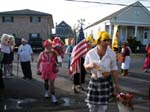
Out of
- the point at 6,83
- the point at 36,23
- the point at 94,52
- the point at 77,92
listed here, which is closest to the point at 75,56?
the point at 77,92

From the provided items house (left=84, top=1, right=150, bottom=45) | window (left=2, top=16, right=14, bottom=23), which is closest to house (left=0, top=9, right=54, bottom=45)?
window (left=2, top=16, right=14, bottom=23)

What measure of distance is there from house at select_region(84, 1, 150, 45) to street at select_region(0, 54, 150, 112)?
39.5 m

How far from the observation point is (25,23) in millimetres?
57000

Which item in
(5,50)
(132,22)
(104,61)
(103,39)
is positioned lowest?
(132,22)

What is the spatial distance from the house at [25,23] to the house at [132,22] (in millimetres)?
9126

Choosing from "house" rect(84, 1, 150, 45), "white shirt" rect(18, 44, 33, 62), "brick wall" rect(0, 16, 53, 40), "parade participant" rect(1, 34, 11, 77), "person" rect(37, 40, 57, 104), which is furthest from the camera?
"house" rect(84, 1, 150, 45)

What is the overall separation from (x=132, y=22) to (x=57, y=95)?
4587 cm

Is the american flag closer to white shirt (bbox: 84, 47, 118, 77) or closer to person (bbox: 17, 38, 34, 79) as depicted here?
person (bbox: 17, 38, 34, 79)

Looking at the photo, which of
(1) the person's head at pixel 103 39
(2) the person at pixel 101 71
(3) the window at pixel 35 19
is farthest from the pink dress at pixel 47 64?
(3) the window at pixel 35 19

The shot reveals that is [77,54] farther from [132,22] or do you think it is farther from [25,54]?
[132,22]

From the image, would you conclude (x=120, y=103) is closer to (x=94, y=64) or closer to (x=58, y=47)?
(x=94, y=64)

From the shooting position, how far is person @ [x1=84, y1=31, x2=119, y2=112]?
7.48 metres

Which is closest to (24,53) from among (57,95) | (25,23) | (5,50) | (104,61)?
(5,50)

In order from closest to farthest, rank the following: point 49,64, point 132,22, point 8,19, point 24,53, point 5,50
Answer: point 49,64, point 5,50, point 24,53, point 8,19, point 132,22
